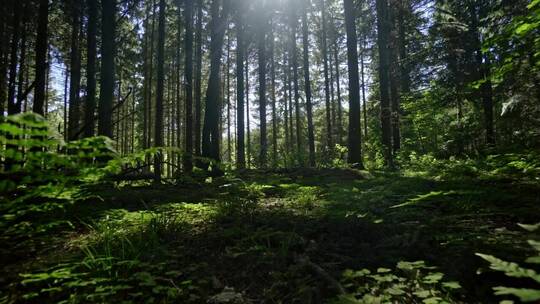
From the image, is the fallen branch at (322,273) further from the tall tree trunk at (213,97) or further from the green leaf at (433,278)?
the tall tree trunk at (213,97)

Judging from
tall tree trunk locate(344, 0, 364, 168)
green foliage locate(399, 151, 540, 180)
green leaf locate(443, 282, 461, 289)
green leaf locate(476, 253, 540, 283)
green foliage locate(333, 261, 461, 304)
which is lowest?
green foliage locate(333, 261, 461, 304)

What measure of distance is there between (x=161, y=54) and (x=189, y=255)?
37.1 feet

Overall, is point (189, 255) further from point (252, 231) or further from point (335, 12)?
point (335, 12)

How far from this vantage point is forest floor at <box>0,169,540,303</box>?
2.53 metres

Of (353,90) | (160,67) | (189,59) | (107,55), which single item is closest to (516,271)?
(353,90)

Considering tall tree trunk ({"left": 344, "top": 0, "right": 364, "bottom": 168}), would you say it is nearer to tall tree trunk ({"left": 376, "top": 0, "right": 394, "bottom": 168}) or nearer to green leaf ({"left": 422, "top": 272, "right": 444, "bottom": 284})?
tall tree trunk ({"left": 376, "top": 0, "right": 394, "bottom": 168})

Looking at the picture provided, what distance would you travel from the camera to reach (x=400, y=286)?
2340 mm

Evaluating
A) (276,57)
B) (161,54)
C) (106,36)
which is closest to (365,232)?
(106,36)

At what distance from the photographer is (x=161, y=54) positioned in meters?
12.9

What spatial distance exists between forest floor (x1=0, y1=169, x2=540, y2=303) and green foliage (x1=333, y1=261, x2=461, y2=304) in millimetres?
128

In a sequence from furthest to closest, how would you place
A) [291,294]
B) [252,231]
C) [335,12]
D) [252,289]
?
1. [335,12]
2. [252,231]
3. [252,289]
4. [291,294]

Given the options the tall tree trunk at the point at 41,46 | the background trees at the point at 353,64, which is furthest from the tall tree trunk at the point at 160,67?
the tall tree trunk at the point at 41,46

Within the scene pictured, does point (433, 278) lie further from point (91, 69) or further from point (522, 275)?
point (91, 69)

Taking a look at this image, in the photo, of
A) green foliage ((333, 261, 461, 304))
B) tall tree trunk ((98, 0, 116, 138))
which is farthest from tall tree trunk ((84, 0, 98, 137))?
green foliage ((333, 261, 461, 304))
